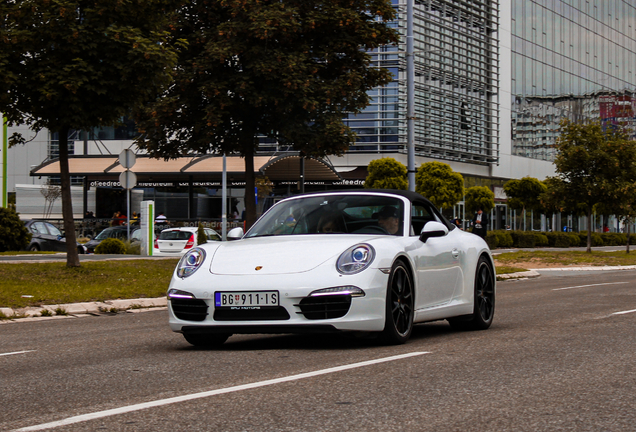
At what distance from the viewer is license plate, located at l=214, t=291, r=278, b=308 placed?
24.0 ft

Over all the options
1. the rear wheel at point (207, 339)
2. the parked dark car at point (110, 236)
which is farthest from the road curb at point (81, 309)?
the parked dark car at point (110, 236)

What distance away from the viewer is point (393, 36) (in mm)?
19531

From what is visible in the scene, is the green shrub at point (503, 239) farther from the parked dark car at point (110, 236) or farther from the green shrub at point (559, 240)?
the parked dark car at point (110, 236)

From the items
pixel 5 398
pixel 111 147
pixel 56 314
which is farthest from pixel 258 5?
pixel 111 147

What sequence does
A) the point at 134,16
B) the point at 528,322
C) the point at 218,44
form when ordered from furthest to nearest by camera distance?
the point at 218,44 → the point at 134,16 → the point at 528,322

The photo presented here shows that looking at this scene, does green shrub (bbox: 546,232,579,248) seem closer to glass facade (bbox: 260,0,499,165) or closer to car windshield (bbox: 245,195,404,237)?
glass facade (bbox: 260,0,499,165)

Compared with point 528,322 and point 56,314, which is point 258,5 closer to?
point 56,314

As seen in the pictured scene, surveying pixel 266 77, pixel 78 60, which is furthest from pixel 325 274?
pixel 266 77

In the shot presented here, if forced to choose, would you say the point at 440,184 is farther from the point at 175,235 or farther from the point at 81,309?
the point at 81,309

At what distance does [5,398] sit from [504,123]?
58463 millimetres

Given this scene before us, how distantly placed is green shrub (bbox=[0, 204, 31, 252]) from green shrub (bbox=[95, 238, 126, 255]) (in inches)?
109

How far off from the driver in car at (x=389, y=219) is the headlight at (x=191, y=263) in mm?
1686

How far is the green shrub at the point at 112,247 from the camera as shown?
30500mm

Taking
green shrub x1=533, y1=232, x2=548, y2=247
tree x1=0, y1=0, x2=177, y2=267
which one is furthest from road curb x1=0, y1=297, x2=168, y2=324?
green shrub x1=533, y1=232, x2=548, y2=247
